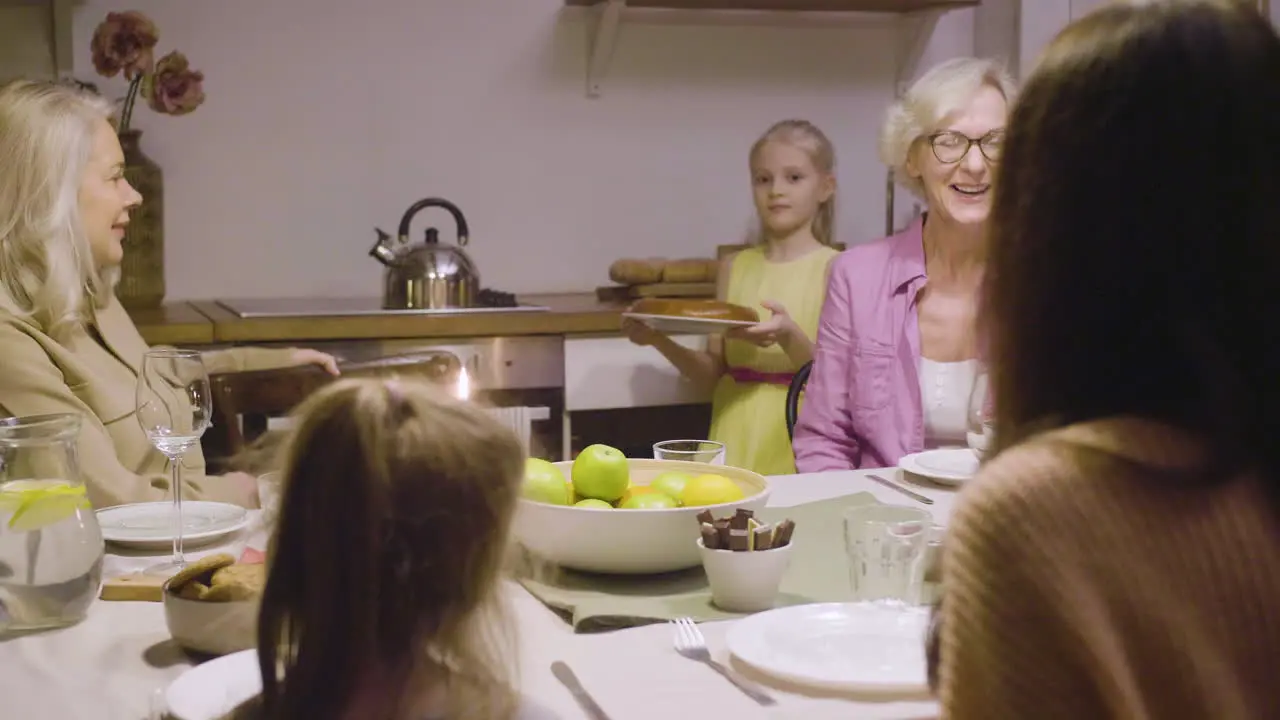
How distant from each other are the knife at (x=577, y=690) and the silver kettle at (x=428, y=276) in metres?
1.95

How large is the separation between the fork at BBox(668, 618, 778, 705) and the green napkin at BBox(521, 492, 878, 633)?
0.04 meters

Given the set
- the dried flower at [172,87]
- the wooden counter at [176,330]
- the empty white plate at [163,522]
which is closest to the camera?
the empty white plate at [163,522]

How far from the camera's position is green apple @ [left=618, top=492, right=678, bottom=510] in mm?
1328

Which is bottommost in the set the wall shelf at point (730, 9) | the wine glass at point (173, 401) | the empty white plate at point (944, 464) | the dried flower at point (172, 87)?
the empty white plate at point (944, 464)

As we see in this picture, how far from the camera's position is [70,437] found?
4.07 ft

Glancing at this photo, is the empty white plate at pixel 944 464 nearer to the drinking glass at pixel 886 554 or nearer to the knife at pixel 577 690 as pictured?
the drinking glass at pixel 886 554

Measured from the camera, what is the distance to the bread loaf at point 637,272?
10.6 feet

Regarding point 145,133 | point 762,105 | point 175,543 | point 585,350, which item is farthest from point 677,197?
point 175,543

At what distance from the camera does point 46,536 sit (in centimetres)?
118

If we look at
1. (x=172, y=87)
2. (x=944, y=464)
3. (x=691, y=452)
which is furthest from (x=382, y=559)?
(x=172, y=87)

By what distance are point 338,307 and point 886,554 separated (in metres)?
2.14

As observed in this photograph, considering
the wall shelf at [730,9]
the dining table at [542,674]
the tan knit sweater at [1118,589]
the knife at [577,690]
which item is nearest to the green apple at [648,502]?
the dining table at [542,674]

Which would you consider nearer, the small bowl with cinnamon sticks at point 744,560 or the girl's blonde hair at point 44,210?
the small bowl with cinnamon sticks at point 744,560

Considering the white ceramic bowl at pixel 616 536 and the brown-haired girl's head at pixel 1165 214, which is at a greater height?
the brown-haired girl's head at pixel 1165 214
